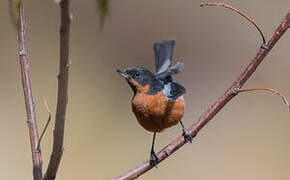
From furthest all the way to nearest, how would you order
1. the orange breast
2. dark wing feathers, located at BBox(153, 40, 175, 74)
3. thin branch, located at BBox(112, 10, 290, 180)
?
1. dark wing feathers, located at BBox(153, 40, 175, 74)
2. the orange breast
3. thin branch, located at BBox(112, 10, 290, 180)

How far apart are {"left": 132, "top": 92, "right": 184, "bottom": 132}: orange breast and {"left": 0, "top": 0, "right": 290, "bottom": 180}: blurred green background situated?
8.25 ft

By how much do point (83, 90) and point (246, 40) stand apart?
251 cm

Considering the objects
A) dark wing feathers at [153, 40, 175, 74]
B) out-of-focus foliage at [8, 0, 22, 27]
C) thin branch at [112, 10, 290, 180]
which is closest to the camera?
out-of-focus foliage at [8, 0, 22, 27]

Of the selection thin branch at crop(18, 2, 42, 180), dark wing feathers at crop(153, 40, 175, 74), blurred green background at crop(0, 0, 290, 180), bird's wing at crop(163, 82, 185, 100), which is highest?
thin branch at crop(18, 2, 42, 180)

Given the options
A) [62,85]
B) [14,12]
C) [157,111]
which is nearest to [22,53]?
[62,85]

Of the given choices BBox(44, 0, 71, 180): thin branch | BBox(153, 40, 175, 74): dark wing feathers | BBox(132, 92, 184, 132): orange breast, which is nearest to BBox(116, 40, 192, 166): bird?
BBox(132, 92, 184, 132): orange breast

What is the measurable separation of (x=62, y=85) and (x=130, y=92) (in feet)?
17.0

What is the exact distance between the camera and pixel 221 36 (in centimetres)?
716

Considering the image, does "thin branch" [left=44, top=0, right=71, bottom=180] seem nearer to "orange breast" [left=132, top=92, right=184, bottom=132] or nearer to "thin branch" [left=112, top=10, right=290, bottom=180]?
"thin branch" [left=112, top=10, right=290, bottom=180]

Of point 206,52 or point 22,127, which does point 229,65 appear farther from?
point 22,127

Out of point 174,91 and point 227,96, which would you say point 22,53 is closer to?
point 227,96

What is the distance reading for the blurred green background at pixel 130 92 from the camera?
19.4 ft

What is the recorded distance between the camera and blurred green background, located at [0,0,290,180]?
591 centimetres

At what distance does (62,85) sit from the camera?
1.42 m
